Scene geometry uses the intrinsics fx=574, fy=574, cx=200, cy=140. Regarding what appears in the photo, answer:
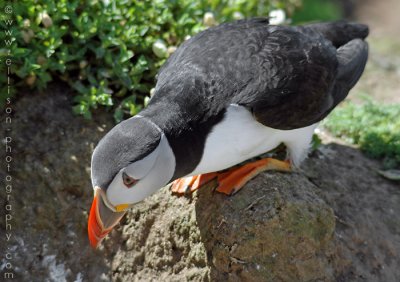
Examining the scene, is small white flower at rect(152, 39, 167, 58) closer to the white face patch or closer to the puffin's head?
the puffin's head

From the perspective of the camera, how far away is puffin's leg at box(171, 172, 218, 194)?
4387 mm

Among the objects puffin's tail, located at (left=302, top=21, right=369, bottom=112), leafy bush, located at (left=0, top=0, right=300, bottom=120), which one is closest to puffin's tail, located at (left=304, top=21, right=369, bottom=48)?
puffin's tail, located at (left=302, top=21, right=369, bottom=112)

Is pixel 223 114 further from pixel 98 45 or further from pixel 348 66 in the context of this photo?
pixel 98 45

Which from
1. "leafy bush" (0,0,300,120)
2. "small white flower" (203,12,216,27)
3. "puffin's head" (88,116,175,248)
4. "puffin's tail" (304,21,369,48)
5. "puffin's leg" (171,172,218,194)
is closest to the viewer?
"puffin's head" (88,116,175,248)

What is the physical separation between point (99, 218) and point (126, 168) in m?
0.42

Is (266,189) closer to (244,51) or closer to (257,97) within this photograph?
(257,97)

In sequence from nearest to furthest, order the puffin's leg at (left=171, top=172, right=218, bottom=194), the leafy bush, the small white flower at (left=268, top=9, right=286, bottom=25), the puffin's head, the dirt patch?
the puffin's head → the dirt patch → the puffin's leg at (left=171, top=172, right=218, bottom=194) → the leafy bush → the small white flower at (left=268, top=9, right=286, bottom=25)

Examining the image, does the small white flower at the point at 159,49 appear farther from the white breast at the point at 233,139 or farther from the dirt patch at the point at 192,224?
the white breast at the point at 233,139

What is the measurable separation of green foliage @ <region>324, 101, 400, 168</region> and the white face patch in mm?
2475

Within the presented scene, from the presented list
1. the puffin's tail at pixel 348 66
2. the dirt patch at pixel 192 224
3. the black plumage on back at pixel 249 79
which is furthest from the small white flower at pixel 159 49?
the puffin's tail at pixel 348 66

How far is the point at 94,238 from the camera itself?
144 inches

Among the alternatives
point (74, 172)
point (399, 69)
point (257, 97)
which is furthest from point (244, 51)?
point (399, 69)

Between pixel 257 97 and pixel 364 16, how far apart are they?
23.9 ft

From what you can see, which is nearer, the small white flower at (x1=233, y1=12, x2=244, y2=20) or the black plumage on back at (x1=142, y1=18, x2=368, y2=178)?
the black plumage on back at (x1=142, y1=18, x2=368, y2=178)
